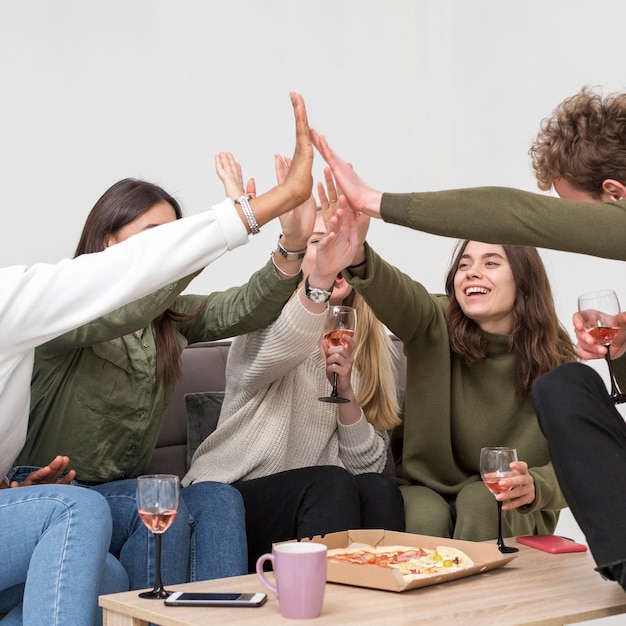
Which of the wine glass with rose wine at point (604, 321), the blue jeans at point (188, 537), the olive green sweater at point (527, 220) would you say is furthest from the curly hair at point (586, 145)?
the blue jeans at point (188, 537)

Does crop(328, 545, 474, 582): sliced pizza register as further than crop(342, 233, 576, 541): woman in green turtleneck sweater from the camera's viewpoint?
No

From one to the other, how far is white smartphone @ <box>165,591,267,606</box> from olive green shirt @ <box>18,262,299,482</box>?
691mm

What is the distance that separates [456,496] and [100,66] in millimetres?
1898

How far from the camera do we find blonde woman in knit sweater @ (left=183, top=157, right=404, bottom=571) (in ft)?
6.93

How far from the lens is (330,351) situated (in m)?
2.26

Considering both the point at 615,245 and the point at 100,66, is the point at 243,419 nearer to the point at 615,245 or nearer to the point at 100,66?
the point at 615,245

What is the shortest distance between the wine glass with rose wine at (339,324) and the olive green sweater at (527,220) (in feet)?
1.99

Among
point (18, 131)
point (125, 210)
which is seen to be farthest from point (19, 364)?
point (18, 131)

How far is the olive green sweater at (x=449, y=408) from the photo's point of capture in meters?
2.35

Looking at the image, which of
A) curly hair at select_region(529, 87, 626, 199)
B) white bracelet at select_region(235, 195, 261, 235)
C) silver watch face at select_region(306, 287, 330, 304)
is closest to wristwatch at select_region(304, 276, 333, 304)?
silver watch face at select_region(306, 287, 330, 304)

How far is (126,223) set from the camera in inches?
85.0

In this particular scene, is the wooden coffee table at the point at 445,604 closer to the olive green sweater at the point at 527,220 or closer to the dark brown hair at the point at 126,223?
the olive green sweater at the point at 527,220

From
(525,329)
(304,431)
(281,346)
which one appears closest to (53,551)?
(281,346)

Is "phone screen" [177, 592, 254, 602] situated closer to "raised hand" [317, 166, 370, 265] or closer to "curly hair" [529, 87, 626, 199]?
"raised hand" [317, 166, 370, 265]
